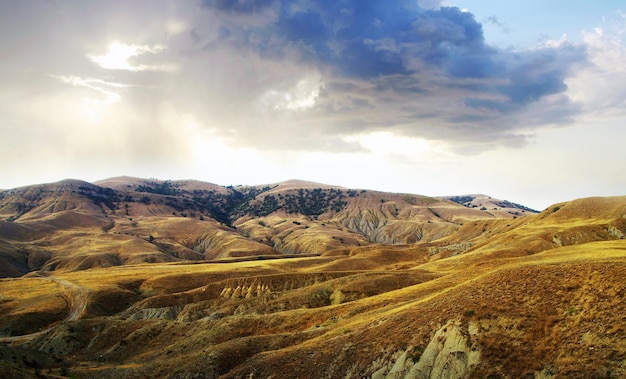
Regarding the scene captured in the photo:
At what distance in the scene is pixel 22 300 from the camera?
80562mm

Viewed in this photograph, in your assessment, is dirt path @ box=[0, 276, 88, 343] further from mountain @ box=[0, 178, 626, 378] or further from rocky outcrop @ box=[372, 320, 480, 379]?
rocky outcrop @ box=[372, 320, 480, 379]

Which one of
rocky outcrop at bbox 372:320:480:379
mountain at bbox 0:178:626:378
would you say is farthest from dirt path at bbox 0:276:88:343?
rocky outcrop at bbox 372:320:480:379

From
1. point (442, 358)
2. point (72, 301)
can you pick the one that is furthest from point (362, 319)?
point (72, 301)

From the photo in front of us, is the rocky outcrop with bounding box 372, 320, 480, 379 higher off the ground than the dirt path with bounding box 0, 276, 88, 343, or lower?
higher

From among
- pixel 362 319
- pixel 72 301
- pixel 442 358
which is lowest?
pixel 72 301

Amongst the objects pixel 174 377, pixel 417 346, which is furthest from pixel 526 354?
pixel 174 377

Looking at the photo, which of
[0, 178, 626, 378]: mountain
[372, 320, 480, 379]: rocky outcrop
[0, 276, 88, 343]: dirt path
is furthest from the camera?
[0, 276, 88, 343]: dirt path

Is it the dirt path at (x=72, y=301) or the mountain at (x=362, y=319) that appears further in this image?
the dirt path at (x=72, y=301)

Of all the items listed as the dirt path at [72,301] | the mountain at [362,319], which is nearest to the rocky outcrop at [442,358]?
the mountain at [362,319]

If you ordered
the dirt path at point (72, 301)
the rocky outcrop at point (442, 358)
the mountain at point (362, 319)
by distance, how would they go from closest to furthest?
1. the mountain at point (362, 319)
2. the rocky outcrop at point (442, 358)
3. the dirt path at point (72, 301)

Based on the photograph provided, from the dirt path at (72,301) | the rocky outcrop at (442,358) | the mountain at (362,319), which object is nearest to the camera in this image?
the mountain at (362,319)

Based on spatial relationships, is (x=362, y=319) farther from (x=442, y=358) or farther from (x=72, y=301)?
(x=72, y=301)

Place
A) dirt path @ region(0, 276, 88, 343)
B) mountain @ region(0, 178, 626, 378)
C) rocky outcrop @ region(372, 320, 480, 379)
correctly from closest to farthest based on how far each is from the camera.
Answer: mountain @ region(0, 178, 626, 378) < rocky outcrop @ region(372, 320, 480, 379) < dirt path @ region(0, 276, 88, 343)

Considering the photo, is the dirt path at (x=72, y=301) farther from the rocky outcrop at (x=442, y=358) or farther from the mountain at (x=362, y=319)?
the rocky outcrop at (x=442, y=358)
